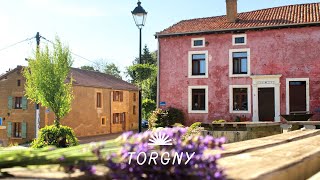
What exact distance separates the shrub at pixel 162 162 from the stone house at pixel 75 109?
28264 millimetres

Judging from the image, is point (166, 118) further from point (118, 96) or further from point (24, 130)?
point (118, 96)

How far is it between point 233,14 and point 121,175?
2366 centimetres

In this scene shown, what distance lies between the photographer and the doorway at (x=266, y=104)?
2220 centimetres

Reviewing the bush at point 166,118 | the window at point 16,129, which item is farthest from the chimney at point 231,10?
the window at point 16,129

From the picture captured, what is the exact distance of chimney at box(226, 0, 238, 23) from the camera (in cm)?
2420

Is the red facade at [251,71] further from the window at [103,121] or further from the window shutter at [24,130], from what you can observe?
the window at [103,121]

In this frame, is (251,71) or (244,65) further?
(244,65)

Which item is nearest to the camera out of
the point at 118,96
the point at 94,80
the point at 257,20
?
the point at 257,20

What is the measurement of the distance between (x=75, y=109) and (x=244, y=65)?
1649 centimetres

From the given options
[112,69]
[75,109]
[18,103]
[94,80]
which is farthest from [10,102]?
[112,69]

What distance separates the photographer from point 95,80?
37.7 metres

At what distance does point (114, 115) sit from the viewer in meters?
39.3

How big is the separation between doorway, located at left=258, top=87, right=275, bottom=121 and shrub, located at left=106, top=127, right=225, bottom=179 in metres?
21.4

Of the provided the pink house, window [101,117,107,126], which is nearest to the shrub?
the pink house
